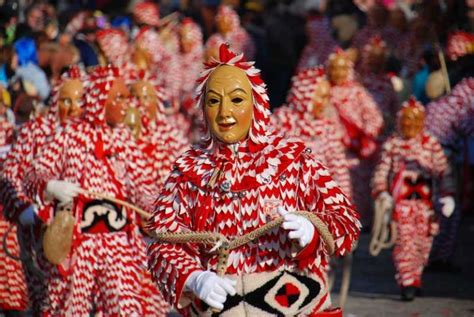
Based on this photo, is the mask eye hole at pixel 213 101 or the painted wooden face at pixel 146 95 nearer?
the mask eye hole at pixel 213 101

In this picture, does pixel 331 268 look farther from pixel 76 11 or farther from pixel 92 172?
pixel 76 11

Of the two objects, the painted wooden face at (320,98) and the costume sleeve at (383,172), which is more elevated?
the painted wooden face at (320,98)

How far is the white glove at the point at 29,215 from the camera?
9.19 metres

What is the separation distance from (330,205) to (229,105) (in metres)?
0.64

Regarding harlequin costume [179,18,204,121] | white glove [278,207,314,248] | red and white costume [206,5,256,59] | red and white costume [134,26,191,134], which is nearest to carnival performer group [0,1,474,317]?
white glove [278,207,314,248]

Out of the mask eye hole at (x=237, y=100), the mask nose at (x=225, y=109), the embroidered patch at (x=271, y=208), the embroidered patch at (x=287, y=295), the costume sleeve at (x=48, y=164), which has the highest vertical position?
the mask eye hole at (x=237, y=100)

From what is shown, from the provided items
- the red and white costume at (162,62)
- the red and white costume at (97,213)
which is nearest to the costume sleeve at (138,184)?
the red and white costume at (97,213)

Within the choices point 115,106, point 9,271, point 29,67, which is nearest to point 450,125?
point 9,271

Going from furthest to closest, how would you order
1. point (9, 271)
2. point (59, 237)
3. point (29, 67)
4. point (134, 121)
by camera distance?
point (29, 67) → point (9, 271) → point (134, 121) → point (59, 237)

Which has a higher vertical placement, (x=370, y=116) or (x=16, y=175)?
(x=370, y=116)

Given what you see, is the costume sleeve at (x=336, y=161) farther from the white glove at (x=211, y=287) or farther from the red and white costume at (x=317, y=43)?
the red and white costume at (x=317, y=43)

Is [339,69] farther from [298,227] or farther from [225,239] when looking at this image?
[298,227]

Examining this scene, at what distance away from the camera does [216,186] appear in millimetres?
6375

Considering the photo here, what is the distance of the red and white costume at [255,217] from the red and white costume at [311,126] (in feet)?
16.1
